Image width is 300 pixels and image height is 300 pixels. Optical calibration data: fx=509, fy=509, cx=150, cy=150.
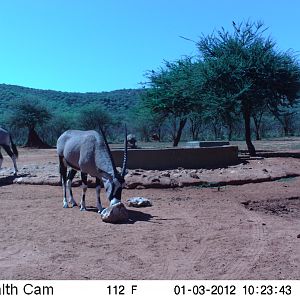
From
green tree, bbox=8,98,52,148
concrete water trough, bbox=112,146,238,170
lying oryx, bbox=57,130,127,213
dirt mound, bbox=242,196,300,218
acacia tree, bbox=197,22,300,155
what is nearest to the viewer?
lying oryx, bbox=57,130,127,213

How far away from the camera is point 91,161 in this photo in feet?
32.7

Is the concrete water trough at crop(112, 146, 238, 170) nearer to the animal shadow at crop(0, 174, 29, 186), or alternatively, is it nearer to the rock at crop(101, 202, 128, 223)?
the animal shadow at crop(0, 174, 29, 186)

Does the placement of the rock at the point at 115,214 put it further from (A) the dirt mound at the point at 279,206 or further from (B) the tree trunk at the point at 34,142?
(B) the tree trunk at the point at 34,142

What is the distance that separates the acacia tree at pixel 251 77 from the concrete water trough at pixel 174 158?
5.33m

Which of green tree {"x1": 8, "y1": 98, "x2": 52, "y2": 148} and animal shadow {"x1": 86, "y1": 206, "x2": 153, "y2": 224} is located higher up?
green tree {"x1": 8, "y1": 98, "x2": 52, "y2": 148}

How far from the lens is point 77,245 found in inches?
285

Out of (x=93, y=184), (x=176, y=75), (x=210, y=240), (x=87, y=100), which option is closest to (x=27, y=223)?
(x=210, y=240)

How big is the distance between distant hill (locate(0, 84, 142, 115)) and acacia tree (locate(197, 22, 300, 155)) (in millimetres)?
44729

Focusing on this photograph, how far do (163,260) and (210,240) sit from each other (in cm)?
127

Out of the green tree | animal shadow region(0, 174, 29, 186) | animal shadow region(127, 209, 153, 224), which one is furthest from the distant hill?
animal shadow region(127, 209, 153, 224)

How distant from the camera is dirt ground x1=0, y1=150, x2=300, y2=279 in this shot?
6.00 m

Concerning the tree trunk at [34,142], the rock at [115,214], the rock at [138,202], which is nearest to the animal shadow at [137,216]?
the rock at [115,214]

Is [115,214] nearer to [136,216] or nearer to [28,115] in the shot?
[136,216]

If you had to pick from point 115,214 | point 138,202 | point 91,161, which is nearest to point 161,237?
point 115,214
